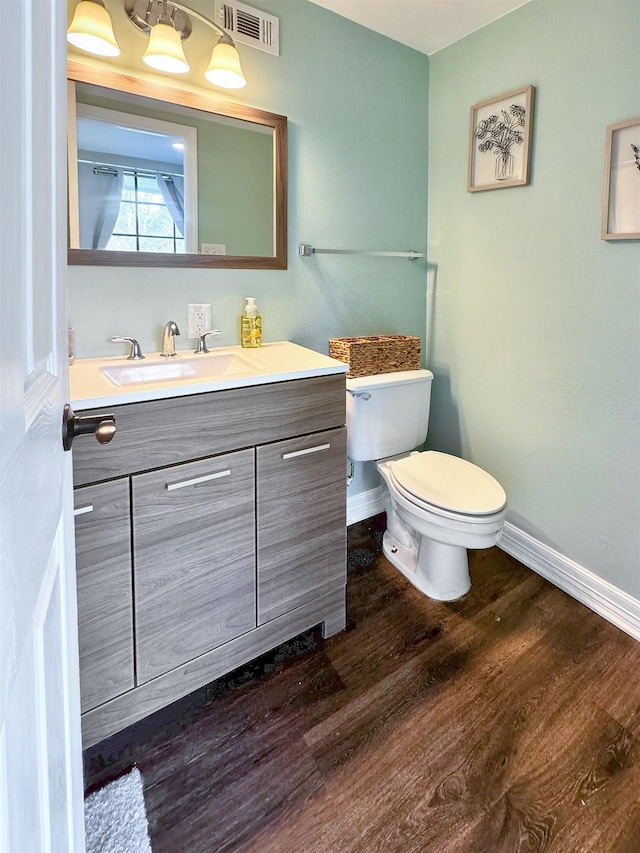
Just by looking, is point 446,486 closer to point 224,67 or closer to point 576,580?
point 576,580

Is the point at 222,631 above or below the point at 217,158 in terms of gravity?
below

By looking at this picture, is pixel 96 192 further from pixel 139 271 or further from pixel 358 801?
pixel 358 801

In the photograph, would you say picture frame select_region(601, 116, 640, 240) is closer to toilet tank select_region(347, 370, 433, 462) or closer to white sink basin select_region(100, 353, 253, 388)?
toilet tank select_region(347, 370, 433, 462)

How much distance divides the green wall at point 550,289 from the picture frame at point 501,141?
0.04 meters

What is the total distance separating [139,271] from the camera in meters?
1.62

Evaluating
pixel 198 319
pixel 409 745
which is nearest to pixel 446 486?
pixel 409 745

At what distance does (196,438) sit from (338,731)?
0.91m

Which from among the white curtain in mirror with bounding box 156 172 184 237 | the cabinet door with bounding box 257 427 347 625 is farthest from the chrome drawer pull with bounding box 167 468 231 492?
the white curtain in mirror with bounding box 156 172 184 237

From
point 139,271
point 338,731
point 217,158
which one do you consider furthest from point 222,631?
point 217,158

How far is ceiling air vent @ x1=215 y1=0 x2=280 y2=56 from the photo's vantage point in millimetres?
1639

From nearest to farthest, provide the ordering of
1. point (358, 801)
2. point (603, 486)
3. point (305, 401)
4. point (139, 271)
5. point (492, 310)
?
point (358, 801)
point (305, 401)
point (139, 271)
point (603, 486)
point (492, 310)

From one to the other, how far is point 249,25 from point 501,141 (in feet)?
3.38

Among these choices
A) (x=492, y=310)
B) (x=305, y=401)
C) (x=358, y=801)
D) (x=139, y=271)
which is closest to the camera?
(x=358, y=801)

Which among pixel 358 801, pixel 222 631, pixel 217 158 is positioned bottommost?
pixel 358 801
